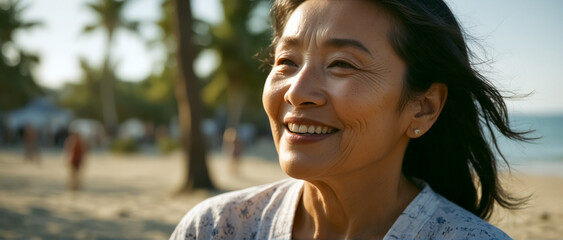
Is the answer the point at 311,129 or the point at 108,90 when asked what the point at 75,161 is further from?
the point at 108,90

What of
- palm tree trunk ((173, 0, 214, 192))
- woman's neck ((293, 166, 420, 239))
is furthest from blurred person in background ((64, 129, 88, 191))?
woman's neck ((293, 166, 420, 239))

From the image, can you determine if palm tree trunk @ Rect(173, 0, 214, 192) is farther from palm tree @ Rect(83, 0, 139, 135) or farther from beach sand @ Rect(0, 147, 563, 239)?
palm tree @ Rect(83, 0, 139, 135)

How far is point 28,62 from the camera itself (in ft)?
118

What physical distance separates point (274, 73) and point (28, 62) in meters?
41.0

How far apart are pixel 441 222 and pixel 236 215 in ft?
2.76

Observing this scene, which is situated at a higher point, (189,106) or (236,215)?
(189,106)

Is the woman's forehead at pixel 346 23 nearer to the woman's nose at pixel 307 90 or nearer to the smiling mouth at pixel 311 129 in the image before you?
the woman's nose at pixel 307 90

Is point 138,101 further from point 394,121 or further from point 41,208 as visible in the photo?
point 394,121

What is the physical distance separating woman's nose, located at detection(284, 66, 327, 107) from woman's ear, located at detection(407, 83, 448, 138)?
0.44 meters

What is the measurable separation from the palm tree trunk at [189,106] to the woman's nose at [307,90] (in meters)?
8.33

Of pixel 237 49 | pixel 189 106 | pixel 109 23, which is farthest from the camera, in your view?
pixel 109 23

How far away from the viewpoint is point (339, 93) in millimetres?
1512

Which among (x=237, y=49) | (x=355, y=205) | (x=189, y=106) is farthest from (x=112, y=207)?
(x=237, y=49)

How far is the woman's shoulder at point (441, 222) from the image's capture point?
58.9 inches
